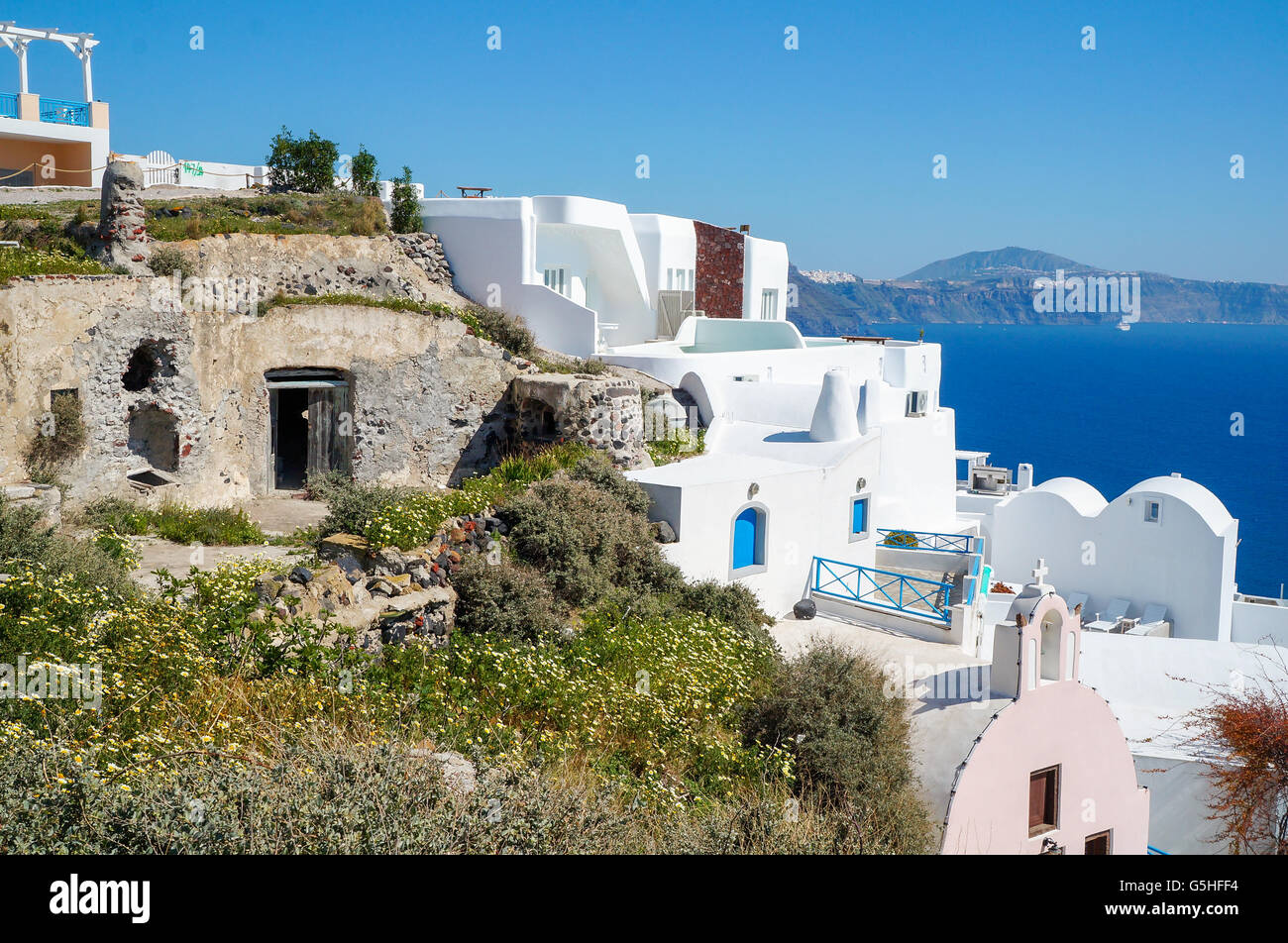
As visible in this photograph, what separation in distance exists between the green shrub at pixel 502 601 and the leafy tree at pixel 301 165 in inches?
615

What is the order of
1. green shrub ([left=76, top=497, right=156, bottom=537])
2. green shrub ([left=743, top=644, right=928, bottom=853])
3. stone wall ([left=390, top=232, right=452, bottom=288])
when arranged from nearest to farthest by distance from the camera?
green shrub ([left=743, top=644, right=928, bottom=853]) → green shrub ([left=76, top=497, right=156, bottom=537]) → stone wall ([left=390, top=232, right=452, bottom=288])

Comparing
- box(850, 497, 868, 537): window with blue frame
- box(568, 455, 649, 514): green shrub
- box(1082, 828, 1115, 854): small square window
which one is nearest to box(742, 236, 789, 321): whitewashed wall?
→ box(850, 497, 868, 537): window with blue frame

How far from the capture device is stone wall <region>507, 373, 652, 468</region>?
18453mm

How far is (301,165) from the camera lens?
84.9 ft

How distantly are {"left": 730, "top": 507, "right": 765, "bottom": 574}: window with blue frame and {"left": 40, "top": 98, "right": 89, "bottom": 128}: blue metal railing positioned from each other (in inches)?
931

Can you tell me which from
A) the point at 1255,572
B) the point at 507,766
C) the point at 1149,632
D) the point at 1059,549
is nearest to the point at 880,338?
the point at 1059,549

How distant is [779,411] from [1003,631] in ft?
32.1

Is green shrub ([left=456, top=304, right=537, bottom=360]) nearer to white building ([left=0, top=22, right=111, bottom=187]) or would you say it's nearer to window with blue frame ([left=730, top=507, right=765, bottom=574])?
window with blue frame ([left=730, top=507, right=765, bottom=574])

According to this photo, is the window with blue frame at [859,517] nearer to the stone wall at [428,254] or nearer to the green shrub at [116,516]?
the stone wall at [428,254]

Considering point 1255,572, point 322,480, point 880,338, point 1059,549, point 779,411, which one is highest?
point 880,338

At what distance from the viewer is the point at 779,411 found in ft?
72.5

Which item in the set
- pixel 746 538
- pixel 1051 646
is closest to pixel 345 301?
pixel 746 538

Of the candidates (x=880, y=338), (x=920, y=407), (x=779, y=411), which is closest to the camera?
(x=779, y=411)
